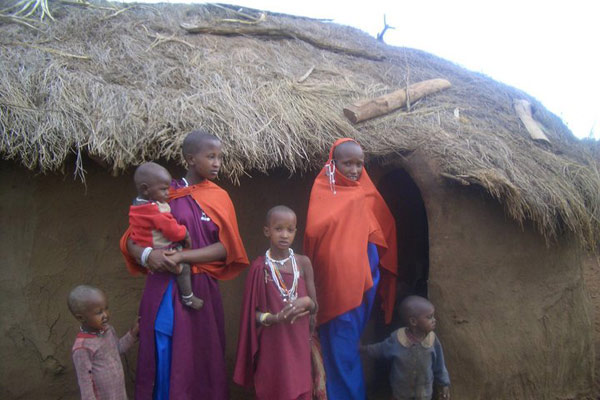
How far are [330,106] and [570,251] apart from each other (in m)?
2.16

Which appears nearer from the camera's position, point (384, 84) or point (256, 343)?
point (256, 343)

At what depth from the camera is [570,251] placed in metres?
3.71

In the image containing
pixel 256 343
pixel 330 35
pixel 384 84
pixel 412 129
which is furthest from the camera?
pixel 330 35

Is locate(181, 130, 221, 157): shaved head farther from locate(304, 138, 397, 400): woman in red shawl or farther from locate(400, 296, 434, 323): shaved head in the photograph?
locate(400, 296, 434, 323): shaved head

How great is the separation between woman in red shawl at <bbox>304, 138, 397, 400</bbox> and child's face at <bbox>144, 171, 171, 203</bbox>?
1.03 metres

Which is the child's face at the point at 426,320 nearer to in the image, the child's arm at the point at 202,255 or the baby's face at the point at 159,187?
the child's arm at the point at 202,255

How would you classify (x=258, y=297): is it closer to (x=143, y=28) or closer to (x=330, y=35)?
(x=143, y=28)

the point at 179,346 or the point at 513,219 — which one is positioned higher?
the point at 513,219

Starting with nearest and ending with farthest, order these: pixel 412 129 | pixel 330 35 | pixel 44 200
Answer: pixel 44 200, pixel 412 129, pixel 330 35

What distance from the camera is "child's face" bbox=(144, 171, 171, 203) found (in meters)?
2.54

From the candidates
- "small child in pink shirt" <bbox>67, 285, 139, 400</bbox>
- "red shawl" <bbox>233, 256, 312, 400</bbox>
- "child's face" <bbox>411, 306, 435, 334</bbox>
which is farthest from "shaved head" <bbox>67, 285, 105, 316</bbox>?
"child's face" <bbox>411, 306, 435, 334</bbox>

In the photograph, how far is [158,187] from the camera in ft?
8.36

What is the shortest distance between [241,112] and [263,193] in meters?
0.63

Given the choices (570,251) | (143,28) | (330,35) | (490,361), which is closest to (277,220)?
(490,361)
